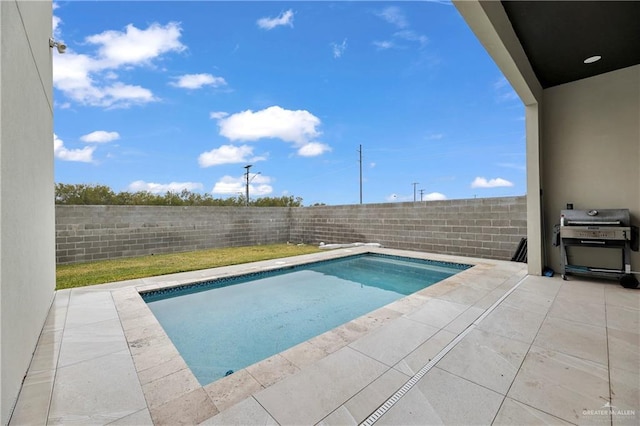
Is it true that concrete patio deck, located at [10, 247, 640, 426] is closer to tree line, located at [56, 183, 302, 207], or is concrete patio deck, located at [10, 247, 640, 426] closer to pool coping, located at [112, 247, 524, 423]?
pool coping, located at [112, 247, 524, 423]

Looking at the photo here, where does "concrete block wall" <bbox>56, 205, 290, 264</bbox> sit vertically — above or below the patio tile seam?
above

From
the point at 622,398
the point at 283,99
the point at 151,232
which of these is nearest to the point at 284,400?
the point at 622,398

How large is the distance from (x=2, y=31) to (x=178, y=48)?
26.7ft

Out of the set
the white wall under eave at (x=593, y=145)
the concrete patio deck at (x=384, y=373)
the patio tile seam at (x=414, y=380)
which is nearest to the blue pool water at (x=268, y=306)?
the concrete patio deck at (x=384, y=373)

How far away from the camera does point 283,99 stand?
1412cm

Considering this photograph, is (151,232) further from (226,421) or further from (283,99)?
(283,99)

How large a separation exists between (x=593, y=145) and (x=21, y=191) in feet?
21.1

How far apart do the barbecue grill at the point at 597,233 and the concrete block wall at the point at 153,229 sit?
27.7 feet

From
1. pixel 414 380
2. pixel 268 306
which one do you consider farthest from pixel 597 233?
pixel 268 306

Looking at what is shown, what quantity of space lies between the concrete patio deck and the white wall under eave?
152 cm

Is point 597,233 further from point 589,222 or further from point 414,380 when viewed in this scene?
point 414,380

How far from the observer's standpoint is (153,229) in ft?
25.0

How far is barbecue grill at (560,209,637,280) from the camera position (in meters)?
3.43

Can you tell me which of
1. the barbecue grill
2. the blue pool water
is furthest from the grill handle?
the blue pool water
